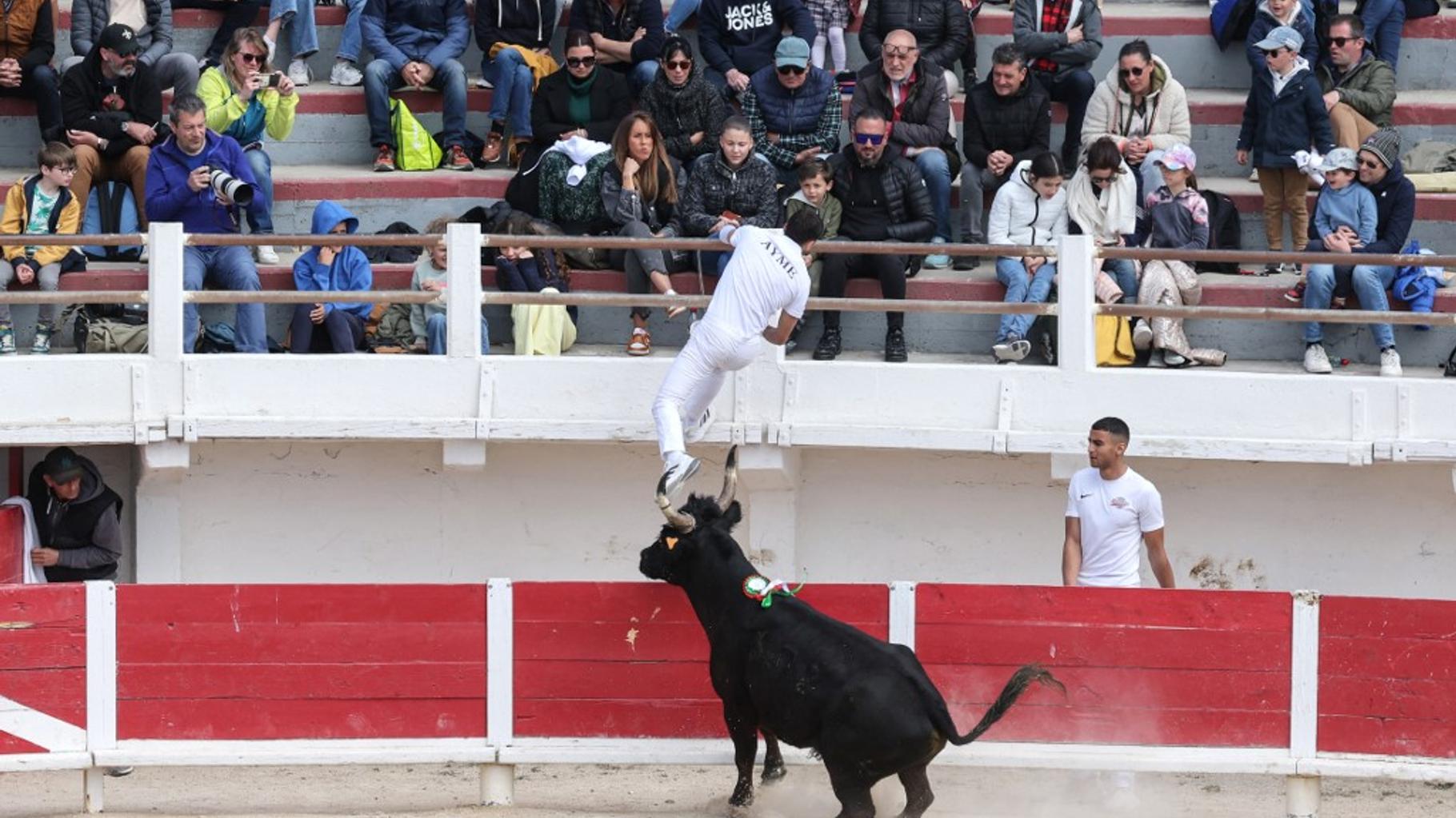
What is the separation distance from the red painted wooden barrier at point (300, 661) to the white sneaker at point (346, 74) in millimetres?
6184

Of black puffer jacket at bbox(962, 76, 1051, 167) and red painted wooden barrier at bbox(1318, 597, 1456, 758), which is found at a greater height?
black puffer jacket at bbox(962, 76, 1051, 167)

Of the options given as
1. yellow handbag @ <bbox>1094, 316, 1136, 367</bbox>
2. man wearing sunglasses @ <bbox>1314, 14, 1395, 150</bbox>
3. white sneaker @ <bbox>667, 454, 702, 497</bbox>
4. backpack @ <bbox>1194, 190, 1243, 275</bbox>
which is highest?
man wearing sunglasses @ <bbox>1314, 14, 1395, 150</bbox>

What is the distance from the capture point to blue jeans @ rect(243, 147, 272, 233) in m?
14.2

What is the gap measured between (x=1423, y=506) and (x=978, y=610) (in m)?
3.50

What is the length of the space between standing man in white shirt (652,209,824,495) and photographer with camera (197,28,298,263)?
3783 mm

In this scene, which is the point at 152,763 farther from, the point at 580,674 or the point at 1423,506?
the point at 1423,506

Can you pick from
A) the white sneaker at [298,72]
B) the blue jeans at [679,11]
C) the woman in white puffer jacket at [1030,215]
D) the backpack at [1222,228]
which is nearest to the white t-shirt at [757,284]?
the woman in white puffer jacket at [1030,215]

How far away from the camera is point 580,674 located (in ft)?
35.8

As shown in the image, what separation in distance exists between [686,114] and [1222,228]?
336 cm

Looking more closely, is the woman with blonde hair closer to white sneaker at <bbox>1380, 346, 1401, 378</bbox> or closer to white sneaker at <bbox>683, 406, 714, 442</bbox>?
white sneaker at <bbox>683, 406, 714, 442</bbox>

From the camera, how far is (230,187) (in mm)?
13273

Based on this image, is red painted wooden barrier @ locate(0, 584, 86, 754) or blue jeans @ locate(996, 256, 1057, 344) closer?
red painted wooden barrier @ locate(0, 584, 86, 754)

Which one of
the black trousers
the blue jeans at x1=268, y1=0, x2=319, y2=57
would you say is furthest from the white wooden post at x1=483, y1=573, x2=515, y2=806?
the blue jeans at x1=268, y1=0, x2=319, y2=57

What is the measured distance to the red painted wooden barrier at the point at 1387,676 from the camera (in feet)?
35.0
